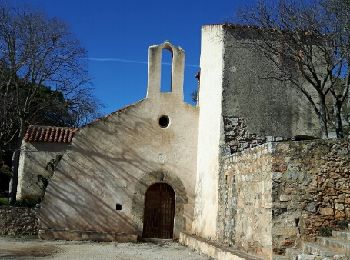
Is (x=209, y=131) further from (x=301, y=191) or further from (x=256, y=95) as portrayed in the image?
(x=301, y=191)

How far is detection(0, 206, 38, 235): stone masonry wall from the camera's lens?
577 inches

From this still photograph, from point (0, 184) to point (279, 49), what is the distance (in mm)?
22597

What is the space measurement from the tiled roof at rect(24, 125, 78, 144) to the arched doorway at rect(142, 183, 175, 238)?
756cm

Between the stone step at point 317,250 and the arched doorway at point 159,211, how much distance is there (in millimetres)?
7943

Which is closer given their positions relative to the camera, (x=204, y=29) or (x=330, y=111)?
(x=330, y=111)

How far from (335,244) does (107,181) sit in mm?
9119

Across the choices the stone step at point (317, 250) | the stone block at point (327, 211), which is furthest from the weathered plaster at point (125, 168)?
the stone step at point (317, 250)

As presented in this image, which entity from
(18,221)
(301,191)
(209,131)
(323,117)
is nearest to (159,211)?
(209,131)

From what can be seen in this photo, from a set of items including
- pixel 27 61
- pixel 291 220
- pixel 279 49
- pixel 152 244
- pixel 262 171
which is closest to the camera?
pixel 291 220

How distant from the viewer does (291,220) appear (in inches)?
319

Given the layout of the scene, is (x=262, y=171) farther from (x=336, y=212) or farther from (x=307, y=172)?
(x=336, y=212)

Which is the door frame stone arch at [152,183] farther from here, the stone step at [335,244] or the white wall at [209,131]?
the stone step at [335,244]

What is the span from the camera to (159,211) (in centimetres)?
1532

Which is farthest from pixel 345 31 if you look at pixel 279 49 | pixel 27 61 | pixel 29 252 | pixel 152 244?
pixel 27 61
